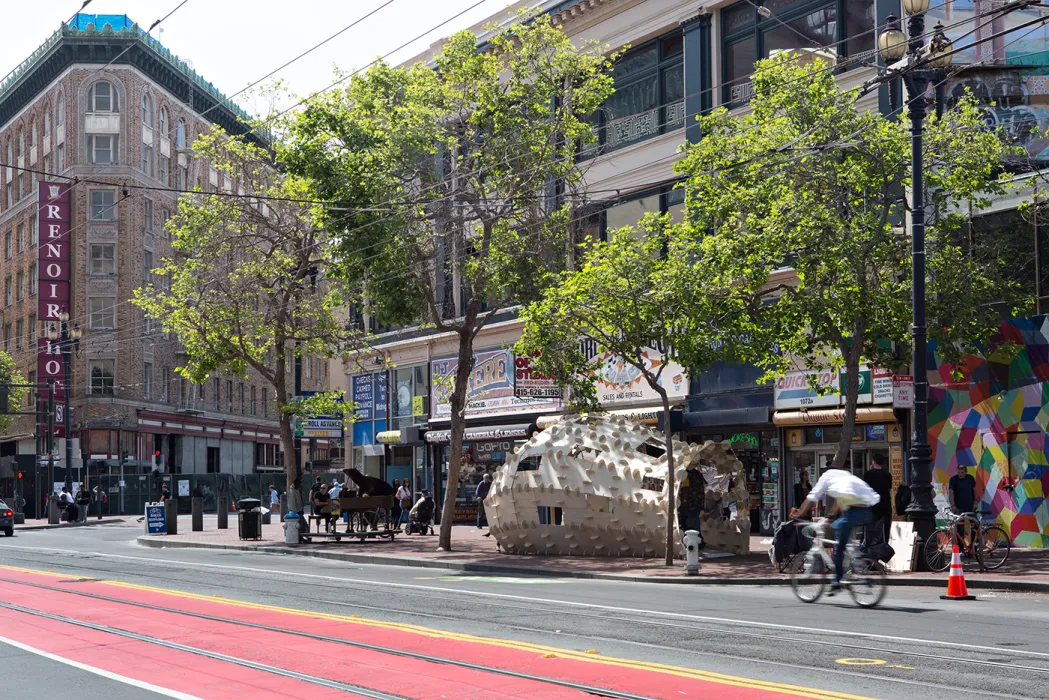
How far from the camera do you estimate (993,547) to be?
65.6ft

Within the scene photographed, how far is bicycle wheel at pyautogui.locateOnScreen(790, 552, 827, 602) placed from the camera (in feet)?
51.5

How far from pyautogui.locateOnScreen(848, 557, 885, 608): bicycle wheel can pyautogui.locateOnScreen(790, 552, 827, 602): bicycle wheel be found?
1.91 feet

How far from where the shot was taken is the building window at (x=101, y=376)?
6869 cm

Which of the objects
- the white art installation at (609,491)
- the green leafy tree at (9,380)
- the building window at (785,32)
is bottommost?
the white art installation at (609,491)

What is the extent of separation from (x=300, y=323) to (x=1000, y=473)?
19.6 m

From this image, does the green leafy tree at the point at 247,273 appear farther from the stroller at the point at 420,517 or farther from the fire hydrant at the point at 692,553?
the fire hydrant at the point at 692,553

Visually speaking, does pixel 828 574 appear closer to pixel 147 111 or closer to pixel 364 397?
pixel 364 397

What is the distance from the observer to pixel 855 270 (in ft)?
71.9

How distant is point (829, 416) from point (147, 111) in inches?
2212

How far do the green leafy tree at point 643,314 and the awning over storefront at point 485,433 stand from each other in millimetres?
14299

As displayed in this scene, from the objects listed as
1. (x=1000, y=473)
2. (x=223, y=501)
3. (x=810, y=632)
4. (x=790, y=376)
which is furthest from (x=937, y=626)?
(x=223, y=501)

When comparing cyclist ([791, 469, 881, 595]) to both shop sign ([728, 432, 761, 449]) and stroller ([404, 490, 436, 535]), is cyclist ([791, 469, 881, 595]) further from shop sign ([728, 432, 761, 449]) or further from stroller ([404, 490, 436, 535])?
stroller ([404, 490, 436, 535])

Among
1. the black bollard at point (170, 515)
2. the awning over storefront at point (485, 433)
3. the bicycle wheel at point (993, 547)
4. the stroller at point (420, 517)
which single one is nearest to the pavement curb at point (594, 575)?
the bicycle wheel at point (993, 547)

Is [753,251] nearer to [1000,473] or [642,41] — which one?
[1000,473]
